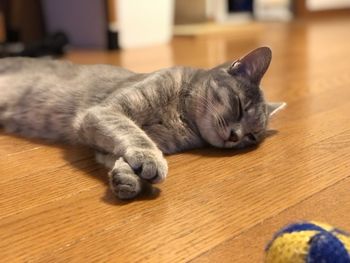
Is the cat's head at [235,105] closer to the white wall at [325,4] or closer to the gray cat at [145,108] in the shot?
the gray cat at [145,108]

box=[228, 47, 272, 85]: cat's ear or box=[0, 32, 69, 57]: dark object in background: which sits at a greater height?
box=[228, 47, 272, 85]: cat's ear

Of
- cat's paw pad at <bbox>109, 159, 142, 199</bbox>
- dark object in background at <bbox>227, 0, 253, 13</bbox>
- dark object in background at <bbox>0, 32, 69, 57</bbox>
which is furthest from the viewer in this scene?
dark object in background at <bbox>227, 0, 253, 13</bbox>

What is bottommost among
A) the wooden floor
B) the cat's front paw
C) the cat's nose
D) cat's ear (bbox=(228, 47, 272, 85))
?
the wooden floor

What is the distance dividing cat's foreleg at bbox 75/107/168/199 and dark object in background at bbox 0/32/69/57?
180 cm

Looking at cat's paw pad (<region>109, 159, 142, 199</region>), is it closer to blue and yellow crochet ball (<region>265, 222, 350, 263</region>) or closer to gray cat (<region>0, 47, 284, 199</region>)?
gray cat (<region>0, 47, 284, 199</region>)

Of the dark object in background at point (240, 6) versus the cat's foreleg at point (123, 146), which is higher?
the dark object in background at point (240, 6)

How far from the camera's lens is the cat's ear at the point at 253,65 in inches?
54.1

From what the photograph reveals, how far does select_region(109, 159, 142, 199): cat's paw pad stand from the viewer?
99 cm

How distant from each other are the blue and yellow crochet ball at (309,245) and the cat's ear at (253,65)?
31.4 inches

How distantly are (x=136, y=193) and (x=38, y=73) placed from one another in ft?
2.51

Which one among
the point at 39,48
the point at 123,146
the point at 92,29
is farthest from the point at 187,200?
the point at 92,29

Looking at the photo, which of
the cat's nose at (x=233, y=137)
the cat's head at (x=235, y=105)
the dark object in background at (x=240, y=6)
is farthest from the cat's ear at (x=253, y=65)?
the dark object in background at (x=240, y=6)

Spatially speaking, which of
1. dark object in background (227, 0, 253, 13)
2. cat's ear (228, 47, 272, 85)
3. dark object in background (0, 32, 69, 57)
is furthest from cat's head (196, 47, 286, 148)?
dark object in background (227, 0, 253, 13)

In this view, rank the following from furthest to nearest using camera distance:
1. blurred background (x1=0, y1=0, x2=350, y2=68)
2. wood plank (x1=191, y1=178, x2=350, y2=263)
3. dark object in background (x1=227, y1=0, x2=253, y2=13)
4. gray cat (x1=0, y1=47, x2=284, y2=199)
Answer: dark object in background (x1=227, y1=0, x2=253, y2=13)
blurred background (x1=0, y1=0, x2=350, y2=68)
gray cat (x1=0, y1=47, x2=284, y2=199)
wood plank (x1=191, y1=178, x2=350, y2=263)
